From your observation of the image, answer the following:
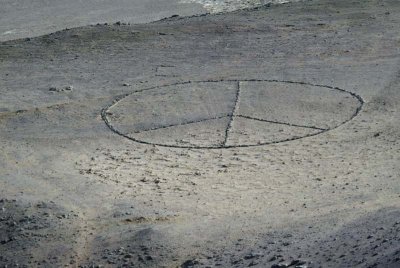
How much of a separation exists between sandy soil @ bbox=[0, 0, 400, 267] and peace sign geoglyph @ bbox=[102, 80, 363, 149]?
0.06 metres

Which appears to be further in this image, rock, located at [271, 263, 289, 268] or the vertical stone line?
the vertical stone line

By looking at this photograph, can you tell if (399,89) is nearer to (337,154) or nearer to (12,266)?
(337,154)

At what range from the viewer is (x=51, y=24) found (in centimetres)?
2894

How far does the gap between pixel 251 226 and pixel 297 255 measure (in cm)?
155

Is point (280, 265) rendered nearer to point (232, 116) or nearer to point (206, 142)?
point (206, 142)

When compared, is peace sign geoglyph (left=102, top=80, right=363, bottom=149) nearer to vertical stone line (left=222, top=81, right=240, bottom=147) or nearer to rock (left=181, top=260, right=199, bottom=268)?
vertical stone line (left=222, top=81, right=240, bottom=147)

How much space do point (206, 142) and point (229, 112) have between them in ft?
5.68

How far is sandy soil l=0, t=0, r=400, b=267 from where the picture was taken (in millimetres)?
10844

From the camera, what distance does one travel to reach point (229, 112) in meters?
16.8

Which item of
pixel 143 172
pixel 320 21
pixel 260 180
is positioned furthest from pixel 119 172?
pixel 320 21

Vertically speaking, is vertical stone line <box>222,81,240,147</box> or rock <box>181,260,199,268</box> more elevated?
vertical stone line <box>222,81,240,147</box>

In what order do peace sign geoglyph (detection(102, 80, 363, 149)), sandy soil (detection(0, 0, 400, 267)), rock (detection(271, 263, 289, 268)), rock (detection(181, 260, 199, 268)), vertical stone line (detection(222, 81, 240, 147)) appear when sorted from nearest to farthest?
rock (detection(271, 263, 289, 268)) → rock (detection(181, 260, 199, 268)) → sandy soil (detection(0, 0, 400, 267)) → vertical stone line (detection(222, 81, 240, 147)) → peace sign geoglyph (detection(102, 80, 363, 149))

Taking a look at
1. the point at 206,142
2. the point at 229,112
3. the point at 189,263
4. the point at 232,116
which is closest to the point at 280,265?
the point at 189,263

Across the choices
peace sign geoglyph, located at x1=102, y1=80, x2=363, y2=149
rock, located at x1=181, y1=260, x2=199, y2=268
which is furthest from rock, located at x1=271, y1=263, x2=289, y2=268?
peace sign geoglyph, located at x1=102, y1=80, x2=363, y2=149
